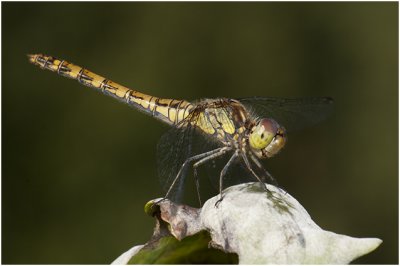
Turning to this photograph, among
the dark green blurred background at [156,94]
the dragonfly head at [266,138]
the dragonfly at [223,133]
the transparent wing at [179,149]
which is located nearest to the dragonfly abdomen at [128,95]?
the dragonfly at [223,133]

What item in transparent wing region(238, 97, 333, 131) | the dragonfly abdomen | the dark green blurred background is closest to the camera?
transparent wing region(238, 97, 333, 131)

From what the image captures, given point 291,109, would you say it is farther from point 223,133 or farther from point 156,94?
point 156,94

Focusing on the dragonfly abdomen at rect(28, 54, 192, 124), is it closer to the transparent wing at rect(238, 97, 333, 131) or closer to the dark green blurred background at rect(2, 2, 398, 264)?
the transparent wing at rect(238, 97, 333, 131)

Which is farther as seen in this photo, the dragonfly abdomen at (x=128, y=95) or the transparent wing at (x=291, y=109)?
the dragonfly abdomen at (x=128, y=95)

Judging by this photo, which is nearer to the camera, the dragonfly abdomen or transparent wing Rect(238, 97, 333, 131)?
transparent wing Rect(238, 97, 333, 131)

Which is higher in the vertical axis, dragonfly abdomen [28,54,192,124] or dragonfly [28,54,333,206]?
dragonfly abdomen [28,54,192,124]

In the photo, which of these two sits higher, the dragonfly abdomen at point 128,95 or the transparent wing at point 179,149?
the dragonfly abdomen at point 128,95

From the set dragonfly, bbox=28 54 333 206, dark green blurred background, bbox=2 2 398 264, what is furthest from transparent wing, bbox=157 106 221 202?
dark green blurred background, bbox=2 2 398 264

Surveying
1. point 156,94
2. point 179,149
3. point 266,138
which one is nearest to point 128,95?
point 179,149

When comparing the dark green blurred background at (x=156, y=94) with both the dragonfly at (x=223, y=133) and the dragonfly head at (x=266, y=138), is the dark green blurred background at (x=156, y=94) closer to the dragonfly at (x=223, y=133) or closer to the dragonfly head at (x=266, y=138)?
the dragonfly at (x=223, y=133)
